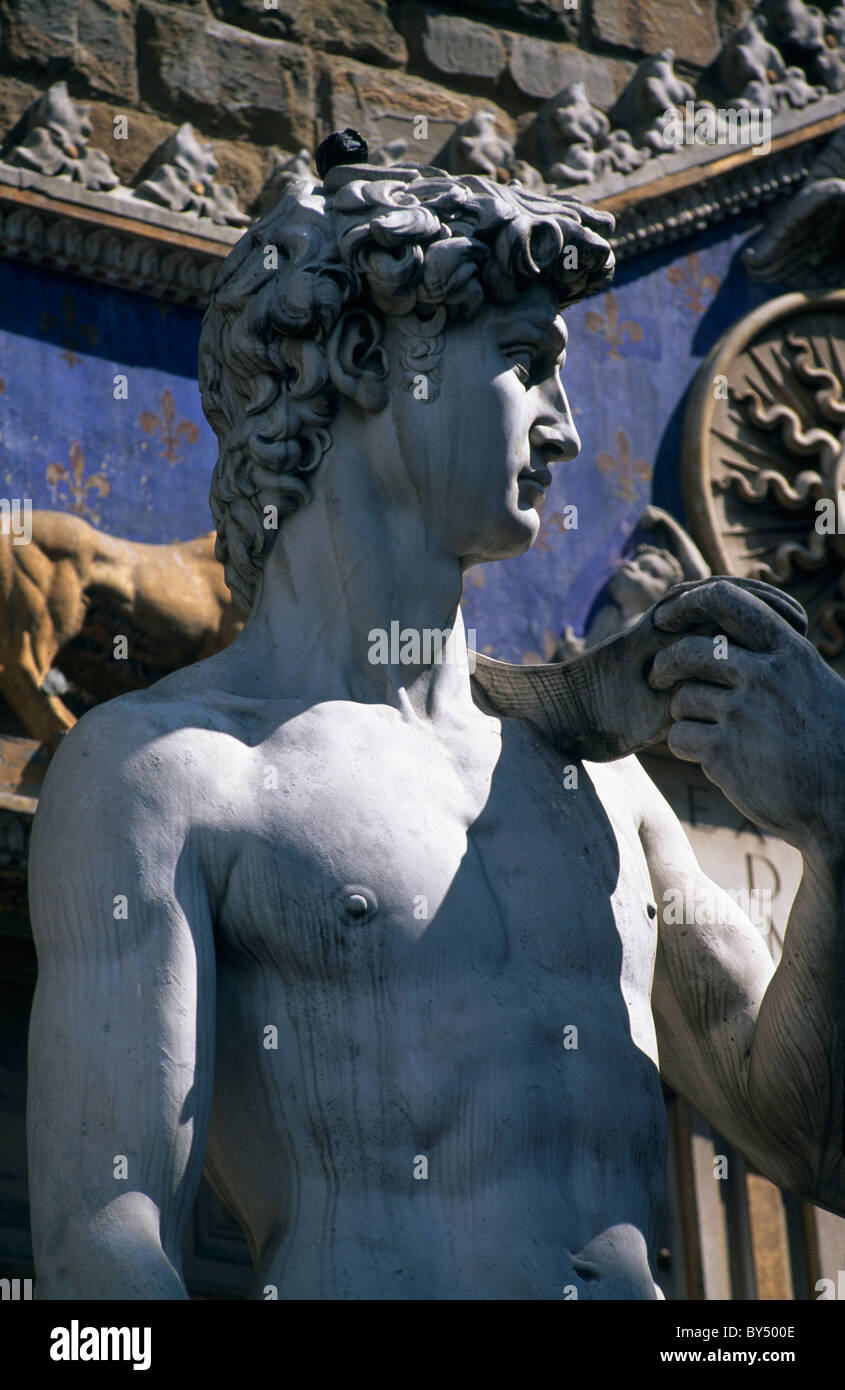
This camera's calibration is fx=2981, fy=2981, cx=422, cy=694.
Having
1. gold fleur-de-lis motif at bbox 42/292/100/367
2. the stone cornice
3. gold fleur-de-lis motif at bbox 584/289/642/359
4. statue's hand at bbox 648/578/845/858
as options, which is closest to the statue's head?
gold fleur-de-lis motif at bbox 584/289/642/359

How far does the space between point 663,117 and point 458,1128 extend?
420cm

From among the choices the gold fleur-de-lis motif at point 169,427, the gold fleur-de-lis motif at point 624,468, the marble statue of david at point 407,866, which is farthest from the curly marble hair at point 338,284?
the gold fleur-de-lis motif at point 624,468

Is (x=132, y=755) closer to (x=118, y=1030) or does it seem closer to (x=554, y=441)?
(x=118, y=1030)

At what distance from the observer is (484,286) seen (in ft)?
11.3

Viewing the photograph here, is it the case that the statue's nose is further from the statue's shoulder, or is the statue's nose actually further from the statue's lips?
the statue's shoulder

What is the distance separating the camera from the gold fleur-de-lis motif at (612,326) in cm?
672

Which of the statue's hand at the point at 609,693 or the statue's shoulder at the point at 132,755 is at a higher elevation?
the statue's hand at the point at 609,693

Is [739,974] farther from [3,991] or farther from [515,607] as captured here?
[515,607]

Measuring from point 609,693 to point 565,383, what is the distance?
10.3ft

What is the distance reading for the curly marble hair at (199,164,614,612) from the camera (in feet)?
11.2

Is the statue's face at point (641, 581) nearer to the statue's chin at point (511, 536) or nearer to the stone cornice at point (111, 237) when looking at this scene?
the stone cornice at point (111, 237)

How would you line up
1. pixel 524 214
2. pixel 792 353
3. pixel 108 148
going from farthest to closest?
pixel 792 353 → pixel 108 148 → pixel 524 214

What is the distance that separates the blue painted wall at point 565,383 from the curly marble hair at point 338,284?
7.95 feet
